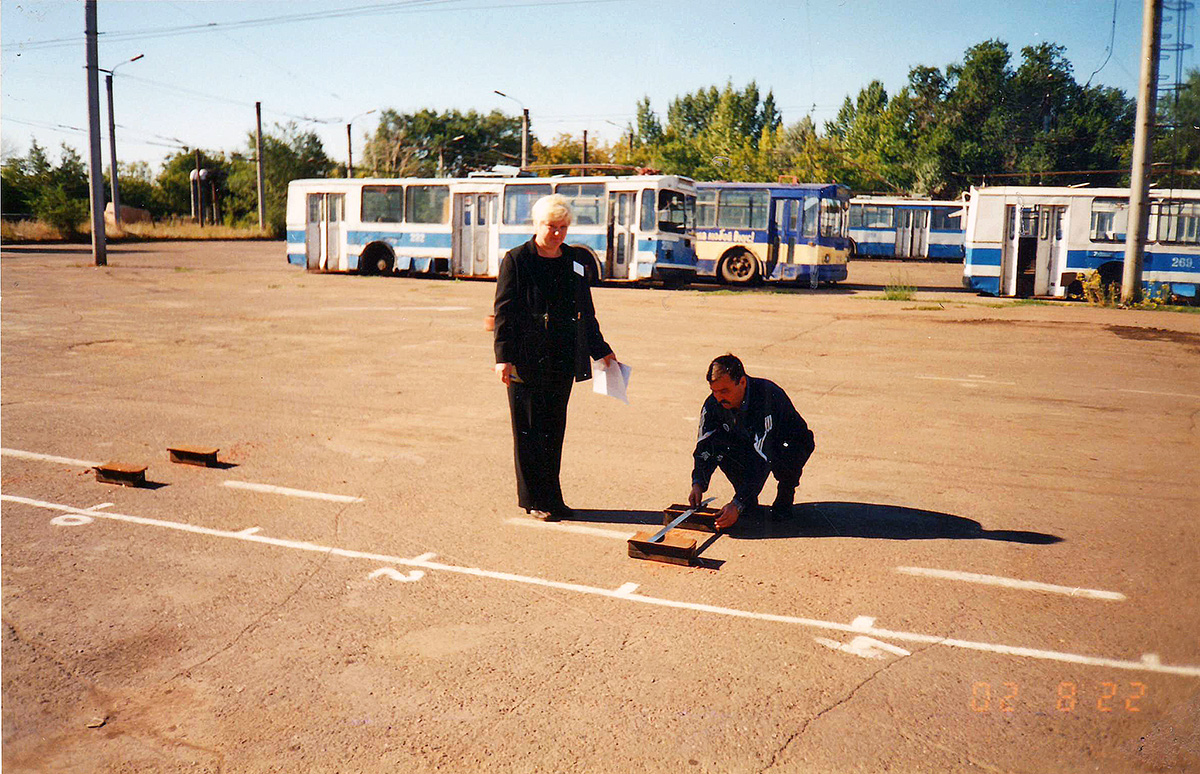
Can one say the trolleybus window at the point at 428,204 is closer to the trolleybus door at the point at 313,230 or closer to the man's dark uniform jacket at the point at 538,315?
the trolleybus door at the point at 313,230

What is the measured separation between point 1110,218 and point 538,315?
22.3 meters

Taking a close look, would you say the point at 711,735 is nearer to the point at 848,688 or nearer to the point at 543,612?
the point at 848,688

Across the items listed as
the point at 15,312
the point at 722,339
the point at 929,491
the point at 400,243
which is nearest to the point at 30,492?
the point at 929,491

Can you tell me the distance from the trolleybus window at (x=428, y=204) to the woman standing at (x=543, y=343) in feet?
77.1

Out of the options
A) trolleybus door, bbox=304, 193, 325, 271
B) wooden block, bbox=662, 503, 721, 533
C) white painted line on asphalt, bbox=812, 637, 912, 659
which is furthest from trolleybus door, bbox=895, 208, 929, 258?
white painted line on asphalt, bbox=812, 637, 912, 659

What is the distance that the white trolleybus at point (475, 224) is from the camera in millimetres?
26016

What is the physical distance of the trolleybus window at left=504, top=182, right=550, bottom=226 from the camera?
91.0 ft

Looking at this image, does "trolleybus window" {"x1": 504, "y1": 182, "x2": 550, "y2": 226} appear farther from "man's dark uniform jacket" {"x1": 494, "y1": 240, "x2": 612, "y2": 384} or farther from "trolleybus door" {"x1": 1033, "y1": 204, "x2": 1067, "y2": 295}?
"man's dark uniform jacket" {"x1": 494, "y1": 240, "x2": 612, "y2": 384}

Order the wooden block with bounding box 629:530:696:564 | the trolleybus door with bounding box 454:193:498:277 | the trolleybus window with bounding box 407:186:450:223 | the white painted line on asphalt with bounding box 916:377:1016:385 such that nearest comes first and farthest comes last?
the wooden block with bounding box 629:530:696:564 < the white painted line on asphalt with bounding box 916:377:1016:385 < the trolleybus door with bounding box 454:193:498:277 < the trolleybus window with bounding box 407:186:450:223

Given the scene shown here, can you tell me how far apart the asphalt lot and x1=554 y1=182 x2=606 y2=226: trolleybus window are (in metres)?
16.3

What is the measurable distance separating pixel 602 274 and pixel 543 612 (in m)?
22.4

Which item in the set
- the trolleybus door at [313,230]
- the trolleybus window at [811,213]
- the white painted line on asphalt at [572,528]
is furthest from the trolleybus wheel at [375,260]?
the white painted line on asphalt at [572,528]

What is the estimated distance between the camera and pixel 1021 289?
82.3 ft
